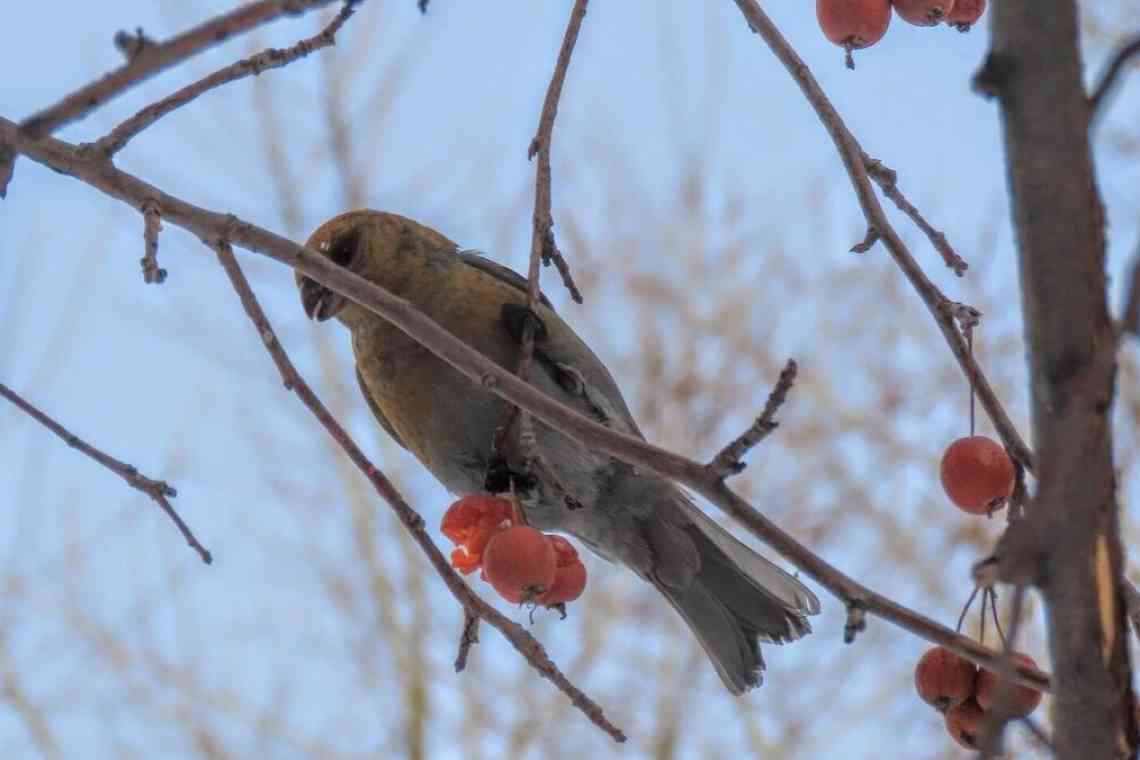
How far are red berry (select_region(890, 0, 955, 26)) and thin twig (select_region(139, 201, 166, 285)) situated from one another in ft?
3.42

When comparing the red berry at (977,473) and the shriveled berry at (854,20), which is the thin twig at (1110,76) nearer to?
the red berry at (977,473)

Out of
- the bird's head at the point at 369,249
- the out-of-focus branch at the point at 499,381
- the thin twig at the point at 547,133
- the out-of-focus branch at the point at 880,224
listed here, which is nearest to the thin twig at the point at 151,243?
the out-of-focus branch at the point at 499,381

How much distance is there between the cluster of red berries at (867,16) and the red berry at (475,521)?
2.59ft

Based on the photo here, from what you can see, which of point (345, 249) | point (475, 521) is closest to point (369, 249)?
point (345, 249)

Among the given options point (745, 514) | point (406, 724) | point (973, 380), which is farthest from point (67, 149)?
point (406, 724)

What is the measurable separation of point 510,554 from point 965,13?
100 cm

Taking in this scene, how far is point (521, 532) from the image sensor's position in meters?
1.95

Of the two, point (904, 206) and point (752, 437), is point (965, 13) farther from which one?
point (752, 437)

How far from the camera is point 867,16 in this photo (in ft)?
6.74

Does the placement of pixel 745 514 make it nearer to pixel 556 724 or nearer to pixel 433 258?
pixel 433 258

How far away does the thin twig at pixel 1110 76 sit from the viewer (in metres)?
0.91

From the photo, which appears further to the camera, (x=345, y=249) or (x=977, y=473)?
(x=345, y=249)

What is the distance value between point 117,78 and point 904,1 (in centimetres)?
124

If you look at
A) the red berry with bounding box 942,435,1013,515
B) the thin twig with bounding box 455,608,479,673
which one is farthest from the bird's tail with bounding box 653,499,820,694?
the thin twig with bounding box 455,608,479,673
